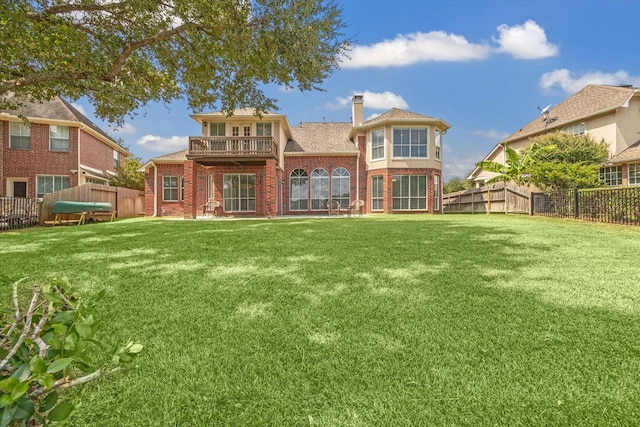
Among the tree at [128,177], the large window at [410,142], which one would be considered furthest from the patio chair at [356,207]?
the tree at [128,177]

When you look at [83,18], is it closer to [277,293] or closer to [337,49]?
[337,49]

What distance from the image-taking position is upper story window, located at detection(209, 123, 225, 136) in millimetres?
19714

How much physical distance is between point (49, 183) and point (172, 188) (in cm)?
758

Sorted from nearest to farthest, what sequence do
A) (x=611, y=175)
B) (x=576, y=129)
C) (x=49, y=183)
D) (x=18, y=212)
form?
(x=18, y=212)
(x=49, y=183)
(x=611, y=175)
(x=576, y=129)

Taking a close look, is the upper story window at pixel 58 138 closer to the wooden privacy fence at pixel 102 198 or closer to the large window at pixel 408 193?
the wooden privacy fence at pixel 102 198

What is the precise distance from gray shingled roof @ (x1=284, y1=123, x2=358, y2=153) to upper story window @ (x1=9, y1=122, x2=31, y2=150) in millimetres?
15827

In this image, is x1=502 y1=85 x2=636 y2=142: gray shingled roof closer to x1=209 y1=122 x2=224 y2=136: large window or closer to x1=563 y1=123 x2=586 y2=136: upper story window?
x1=563 y1=123 x2=586 y2=136: upper story window

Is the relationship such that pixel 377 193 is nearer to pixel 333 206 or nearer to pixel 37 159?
pixel 333 206

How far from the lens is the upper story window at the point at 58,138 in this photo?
20531 millimetres

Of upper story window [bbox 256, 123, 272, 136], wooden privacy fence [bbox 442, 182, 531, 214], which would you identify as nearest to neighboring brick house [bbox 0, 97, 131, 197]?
upper story window [bbox 256, 123, 272, 136]

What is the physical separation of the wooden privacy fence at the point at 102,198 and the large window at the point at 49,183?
3.81m

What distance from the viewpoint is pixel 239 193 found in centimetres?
1997

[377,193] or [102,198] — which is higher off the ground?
[377,193]

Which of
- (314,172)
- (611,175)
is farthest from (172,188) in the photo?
(611,175)
